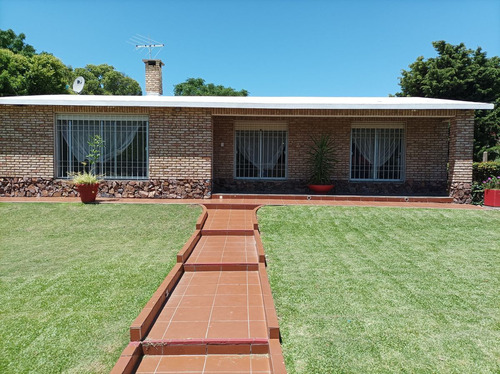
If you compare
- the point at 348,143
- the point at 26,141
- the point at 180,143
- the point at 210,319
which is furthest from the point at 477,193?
the point at 26,141

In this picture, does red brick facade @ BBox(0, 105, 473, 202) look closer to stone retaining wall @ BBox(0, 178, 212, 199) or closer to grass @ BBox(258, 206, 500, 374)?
stone retaining wall @ BBox(0, 178, 212, 199)

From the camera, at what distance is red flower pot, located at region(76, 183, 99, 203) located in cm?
948

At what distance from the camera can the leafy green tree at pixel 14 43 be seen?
2573 centimetres

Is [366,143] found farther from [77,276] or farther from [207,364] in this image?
[207,364]

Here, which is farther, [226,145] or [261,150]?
[261,150]

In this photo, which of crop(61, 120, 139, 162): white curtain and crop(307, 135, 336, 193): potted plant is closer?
crop(61, 120, 139, 162): white curtain

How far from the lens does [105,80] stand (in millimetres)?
50438

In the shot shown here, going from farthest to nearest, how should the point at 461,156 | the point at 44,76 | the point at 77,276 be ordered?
the point at 44,76, the point at 461,156, the point at 77,276

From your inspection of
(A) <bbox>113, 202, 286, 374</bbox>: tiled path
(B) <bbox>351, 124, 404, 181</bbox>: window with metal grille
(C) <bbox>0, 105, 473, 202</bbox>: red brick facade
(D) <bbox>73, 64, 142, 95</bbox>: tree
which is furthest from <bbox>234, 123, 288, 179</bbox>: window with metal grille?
(D) <bbox>73, 64, 142, 95</bbox>: tree

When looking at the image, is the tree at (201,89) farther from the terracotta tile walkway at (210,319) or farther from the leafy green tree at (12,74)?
the terracotta tile walkway at (210,319)

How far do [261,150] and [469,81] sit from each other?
13.8 m

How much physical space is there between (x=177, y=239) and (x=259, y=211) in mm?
2657

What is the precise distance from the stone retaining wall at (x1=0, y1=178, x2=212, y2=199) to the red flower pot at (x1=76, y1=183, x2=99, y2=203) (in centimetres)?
108

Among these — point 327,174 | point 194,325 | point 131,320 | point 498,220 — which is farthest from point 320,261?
point 327,174
